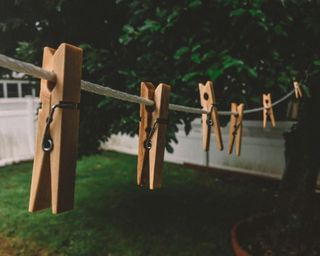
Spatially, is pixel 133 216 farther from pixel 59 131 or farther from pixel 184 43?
pixel 59 131

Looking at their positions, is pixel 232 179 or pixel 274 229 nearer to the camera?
pixel 274 229

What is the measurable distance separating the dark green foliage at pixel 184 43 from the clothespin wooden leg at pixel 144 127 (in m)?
1.36

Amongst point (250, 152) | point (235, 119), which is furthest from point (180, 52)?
point (250, 152)

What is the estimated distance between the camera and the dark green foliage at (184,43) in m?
3.16

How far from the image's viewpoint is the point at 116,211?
226 inches

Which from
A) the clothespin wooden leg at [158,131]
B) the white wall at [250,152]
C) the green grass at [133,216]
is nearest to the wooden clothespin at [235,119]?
the clothespin wooden leg at [158,131]

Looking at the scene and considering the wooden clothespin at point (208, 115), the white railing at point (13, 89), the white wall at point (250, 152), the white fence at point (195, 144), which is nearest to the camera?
the wooden clothespin at point (208, 115)

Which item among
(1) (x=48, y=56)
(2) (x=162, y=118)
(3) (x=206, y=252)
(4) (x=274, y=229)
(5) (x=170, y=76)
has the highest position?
(5) (x=170, y=76)

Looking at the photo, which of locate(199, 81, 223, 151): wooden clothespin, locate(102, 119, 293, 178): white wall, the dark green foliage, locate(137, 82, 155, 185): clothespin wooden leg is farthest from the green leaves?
locate(102, 119, 293, 178): white wall

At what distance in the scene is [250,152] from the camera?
26.0 feet

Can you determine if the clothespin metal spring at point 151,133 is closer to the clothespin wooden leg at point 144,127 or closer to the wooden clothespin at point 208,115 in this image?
the clothespin wooden leg at point 144,127

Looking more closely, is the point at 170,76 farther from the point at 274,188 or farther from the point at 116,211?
the point at 274,188

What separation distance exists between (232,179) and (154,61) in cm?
509

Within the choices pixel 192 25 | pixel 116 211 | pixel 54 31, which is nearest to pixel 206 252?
pixel 116 211
